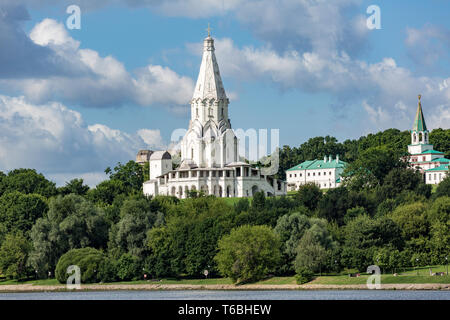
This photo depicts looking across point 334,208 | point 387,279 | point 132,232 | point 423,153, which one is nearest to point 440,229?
point 387,279

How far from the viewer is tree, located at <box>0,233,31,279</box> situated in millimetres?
87000

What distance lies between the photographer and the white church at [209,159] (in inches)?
5241

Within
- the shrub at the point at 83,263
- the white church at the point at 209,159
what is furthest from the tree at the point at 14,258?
the white church at the point at 209,159

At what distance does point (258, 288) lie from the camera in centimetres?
7588

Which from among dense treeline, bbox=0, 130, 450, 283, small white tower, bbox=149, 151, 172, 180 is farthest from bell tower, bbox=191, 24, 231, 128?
dense treeline, bbox=0, 130, 450, 283

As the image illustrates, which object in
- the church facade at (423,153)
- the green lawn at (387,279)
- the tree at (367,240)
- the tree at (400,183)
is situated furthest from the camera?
the church facade at (423,153)

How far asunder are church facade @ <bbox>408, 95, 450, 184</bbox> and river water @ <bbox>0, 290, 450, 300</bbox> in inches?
3270

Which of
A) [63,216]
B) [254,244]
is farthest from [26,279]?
[254,244]

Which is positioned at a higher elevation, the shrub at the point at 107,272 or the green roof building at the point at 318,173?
the green roof building at the point at 318,173

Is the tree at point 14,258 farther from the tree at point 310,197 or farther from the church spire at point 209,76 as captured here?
the church spire at point 209,76

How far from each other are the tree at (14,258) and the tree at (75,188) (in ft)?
102

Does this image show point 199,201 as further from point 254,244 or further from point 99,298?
point 99,298

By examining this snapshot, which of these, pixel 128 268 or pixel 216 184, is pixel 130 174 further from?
pixel 128 268

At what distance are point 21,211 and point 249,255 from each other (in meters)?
30.3
